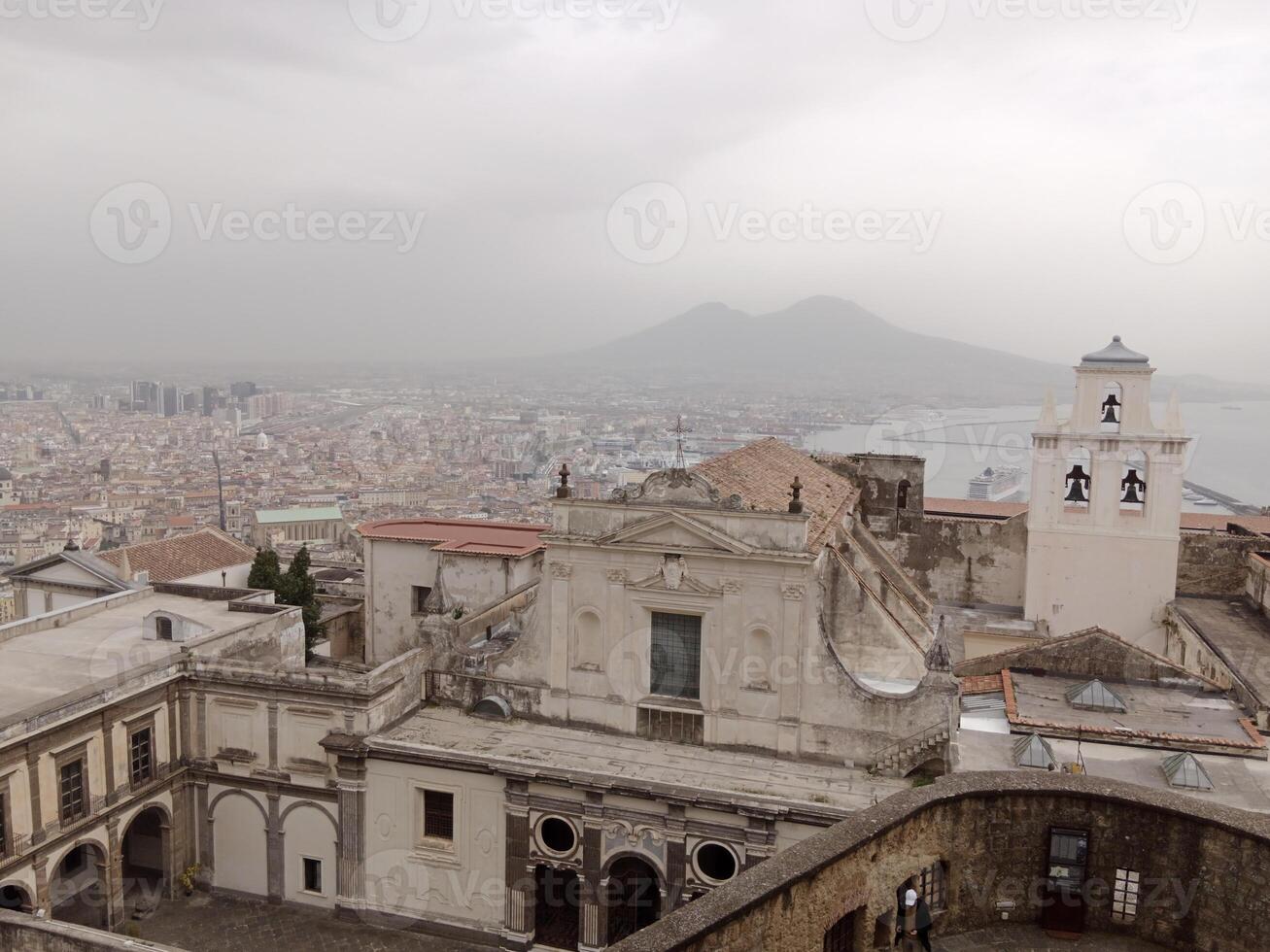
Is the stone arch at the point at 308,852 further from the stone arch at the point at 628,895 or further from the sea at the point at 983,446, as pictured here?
the sea at the point at 983,446

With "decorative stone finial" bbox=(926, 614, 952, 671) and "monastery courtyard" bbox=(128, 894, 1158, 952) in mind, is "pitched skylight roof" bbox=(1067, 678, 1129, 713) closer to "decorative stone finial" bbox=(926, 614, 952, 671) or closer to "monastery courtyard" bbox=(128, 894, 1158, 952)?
"decorative stone finial" bbox=(926, 614, 952, 671)

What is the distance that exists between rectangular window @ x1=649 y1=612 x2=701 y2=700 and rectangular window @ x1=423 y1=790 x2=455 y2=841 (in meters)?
4.45

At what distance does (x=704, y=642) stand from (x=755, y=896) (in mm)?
10176

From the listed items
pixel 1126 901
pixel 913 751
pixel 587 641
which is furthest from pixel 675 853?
pixel 1126 901

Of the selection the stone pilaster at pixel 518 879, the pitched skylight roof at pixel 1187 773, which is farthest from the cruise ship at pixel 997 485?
the stone pilaster at pixel 518 879

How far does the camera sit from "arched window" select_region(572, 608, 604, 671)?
1836cm

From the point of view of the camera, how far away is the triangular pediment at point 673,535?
17219 mm

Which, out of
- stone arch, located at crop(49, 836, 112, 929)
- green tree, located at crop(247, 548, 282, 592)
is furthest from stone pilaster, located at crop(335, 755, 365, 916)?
green tree, located at crop(247, 548, 282, 592)

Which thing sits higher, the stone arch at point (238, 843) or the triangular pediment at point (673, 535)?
the triangular pediment at point (673, 535)

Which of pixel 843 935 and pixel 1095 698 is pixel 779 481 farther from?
pixel 843 935

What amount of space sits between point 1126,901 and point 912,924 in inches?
74.3

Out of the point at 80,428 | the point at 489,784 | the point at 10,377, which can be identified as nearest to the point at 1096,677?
the point at 489,784

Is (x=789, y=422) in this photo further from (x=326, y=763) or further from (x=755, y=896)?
(x=755, y=896)

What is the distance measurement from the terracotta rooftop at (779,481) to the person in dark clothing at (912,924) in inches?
368
